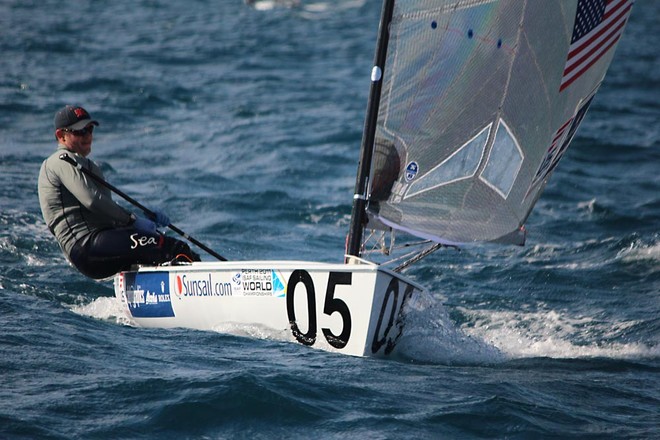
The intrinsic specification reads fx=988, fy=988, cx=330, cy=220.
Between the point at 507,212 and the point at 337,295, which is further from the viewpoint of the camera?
the point at 507,212

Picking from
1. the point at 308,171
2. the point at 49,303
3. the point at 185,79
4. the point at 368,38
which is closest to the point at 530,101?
the point at 49,303

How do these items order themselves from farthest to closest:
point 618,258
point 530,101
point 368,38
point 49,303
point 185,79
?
point 368,38 → point 185,79 → point 618,258 → point 49,303 → point 530,101

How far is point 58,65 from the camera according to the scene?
17.6 meters

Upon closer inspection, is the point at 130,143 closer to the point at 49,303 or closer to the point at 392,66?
the point at 49,303

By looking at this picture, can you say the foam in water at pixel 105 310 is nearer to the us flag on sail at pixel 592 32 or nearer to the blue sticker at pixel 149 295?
the blue sticker at pixel 149 295

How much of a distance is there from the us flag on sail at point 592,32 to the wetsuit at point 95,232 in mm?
2944

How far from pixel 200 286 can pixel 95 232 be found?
2.98ft

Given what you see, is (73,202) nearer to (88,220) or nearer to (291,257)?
(88,220)

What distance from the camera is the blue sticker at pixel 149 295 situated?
6.84 m

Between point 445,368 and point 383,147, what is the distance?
4.68 ft

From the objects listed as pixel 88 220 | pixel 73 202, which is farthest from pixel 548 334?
pixel 73 202

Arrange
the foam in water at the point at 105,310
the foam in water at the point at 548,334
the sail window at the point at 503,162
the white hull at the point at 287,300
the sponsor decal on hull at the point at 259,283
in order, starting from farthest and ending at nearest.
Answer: the foam in water at the point at 105,310 < the foam in water at the point at 548,334 < the sail window at the point at 503,162 < the sponsor decal on hull at the point at 259,283 < the white hull at the point at 287,300

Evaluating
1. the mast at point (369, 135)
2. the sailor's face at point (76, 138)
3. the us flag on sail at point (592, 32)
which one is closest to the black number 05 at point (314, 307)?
the mast at point (369, 135)

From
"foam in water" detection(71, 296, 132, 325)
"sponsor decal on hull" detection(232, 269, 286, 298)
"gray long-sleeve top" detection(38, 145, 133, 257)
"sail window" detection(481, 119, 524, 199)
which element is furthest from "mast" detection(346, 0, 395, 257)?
"foam in water" detection(71, 296, 132, 325)
